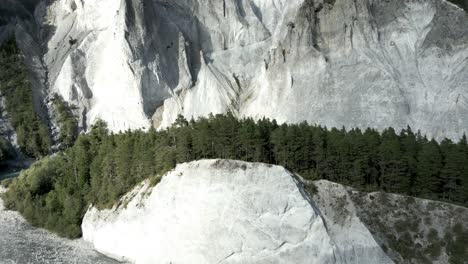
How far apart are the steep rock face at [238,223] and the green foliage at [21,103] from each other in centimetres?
3192

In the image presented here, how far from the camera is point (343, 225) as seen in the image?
3619 cm

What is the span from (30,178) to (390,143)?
33.4m

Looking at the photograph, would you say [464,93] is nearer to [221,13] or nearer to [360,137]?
[360,137]

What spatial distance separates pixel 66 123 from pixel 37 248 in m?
27.6

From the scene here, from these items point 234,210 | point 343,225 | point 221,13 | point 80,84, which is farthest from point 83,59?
point 343,225

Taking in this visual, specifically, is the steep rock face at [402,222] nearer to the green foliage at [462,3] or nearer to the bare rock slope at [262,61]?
the bare rock slope at [262,61]

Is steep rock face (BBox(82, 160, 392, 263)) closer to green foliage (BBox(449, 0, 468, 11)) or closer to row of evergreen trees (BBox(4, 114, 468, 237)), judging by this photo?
row of evergreen trees (BBox(4, 114, 468, 237))

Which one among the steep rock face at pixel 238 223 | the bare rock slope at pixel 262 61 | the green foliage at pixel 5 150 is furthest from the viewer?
the green foliage at pixel 5 150

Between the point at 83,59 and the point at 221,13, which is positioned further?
the point at 83,59

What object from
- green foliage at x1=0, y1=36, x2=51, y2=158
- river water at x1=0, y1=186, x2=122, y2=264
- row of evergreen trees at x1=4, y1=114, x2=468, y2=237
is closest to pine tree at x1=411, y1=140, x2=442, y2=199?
row of evergreen trees at x1=4, y1=114, x2=468, y2=237

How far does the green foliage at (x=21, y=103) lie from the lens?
225 ft

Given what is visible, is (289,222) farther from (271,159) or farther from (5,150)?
(5,150)

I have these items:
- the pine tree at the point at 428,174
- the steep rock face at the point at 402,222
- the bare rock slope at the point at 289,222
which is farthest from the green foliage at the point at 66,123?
the pine tree at the point at 428,174

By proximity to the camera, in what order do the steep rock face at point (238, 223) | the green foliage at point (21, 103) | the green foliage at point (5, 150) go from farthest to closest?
the green foliage at point (21, 103), the green foliage at point (5, 150), the steep rock face at point (238, 223)
